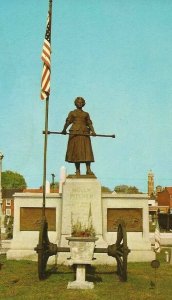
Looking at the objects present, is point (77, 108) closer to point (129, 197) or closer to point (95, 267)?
point (129, 197)

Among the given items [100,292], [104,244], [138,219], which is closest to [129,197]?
[138,219]

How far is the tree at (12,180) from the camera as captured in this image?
10191cm

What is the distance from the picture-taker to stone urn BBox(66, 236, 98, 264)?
8375mm

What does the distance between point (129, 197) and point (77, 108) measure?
319 cm

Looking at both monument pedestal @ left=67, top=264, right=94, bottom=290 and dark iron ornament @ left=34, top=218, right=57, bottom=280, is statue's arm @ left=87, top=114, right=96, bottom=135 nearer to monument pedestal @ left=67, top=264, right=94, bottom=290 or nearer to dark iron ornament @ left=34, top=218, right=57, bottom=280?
dark iron ornament @ left=34, top=218, right=57, bottom=280

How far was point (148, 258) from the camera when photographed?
530 inches

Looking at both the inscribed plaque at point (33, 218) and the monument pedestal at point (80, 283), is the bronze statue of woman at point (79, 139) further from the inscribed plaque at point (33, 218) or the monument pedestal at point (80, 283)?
the monument pedestal at point (80, 283)

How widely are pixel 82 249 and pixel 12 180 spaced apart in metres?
96.5

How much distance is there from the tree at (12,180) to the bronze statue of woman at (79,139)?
294ft

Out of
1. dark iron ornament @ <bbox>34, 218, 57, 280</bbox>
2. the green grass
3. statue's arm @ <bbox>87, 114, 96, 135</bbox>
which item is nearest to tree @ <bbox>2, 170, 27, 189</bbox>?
statue's arm @ <bbox>87, 114, 96, 135</bbox>

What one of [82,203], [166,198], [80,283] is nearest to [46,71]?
[82,203]

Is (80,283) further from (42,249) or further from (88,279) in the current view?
(88,279)

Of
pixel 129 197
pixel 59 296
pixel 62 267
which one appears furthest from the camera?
pixel 129 197

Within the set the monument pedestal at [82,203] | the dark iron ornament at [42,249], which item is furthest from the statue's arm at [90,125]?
the dark iron ornament at [42,249]
